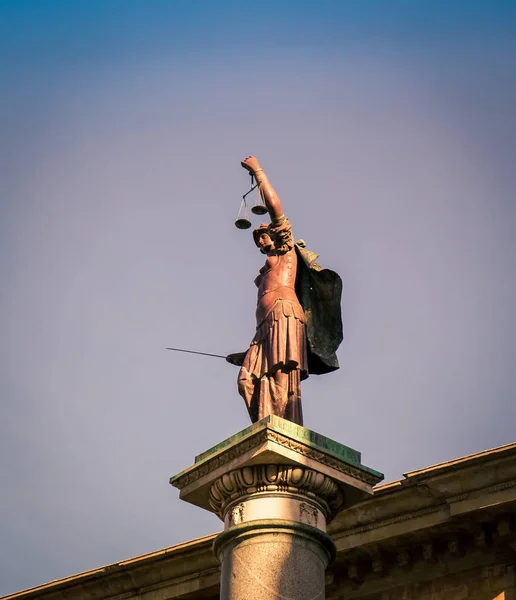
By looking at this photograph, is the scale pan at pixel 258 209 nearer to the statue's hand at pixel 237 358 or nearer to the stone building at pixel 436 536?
the statue's hand at pixel 237 358

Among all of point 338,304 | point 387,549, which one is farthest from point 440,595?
point 338,304

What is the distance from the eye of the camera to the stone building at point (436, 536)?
15953 mm

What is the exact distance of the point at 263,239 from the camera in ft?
44.6

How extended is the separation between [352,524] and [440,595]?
4.63 ft

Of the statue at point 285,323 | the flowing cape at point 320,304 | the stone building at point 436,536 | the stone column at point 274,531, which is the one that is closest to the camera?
the stone column at point 274,531

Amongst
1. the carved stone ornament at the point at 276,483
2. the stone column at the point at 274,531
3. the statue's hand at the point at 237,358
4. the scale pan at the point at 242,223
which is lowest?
the stone column at the point at 274,531

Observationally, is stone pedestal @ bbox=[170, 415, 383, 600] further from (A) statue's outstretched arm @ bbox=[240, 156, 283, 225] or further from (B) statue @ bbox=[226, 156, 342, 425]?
(A) statue's outstretched arm @ bbox=[240, 156, 283, 225]

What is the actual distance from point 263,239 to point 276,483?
306 centimetres

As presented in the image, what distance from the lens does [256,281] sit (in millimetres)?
13680

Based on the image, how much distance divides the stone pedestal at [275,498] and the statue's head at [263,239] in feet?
8.23

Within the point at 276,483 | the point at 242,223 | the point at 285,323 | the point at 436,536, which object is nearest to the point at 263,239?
the point at 242,223

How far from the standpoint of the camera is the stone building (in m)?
16.0

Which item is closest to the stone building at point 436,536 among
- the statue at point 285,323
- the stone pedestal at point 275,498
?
the statue at point 285,323

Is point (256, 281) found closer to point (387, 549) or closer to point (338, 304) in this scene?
point (338, 304)
